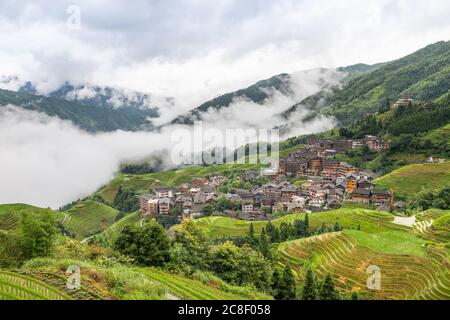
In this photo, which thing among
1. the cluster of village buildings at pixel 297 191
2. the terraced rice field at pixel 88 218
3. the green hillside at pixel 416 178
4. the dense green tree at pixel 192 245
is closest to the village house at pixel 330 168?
the cluster of village buildings at pixel 297 191

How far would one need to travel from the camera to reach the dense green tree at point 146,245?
23.5 meters

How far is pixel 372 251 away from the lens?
4000 cm

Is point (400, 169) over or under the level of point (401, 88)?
under

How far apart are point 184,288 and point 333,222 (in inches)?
1752

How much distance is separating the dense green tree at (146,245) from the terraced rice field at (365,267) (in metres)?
18.9

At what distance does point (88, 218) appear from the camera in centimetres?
11288

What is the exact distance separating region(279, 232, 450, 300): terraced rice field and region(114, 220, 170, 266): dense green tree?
62.0 ft

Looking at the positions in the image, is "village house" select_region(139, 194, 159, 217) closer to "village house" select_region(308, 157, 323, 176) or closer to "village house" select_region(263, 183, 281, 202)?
"village house" select_region(263, 183, 281, 202)

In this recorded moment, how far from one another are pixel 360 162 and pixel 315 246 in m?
63.1

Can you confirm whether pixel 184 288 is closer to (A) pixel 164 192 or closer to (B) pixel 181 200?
(B) pixel 181 200

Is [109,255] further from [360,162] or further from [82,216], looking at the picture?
[82,216]

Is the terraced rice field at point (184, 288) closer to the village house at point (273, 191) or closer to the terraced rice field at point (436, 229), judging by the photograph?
the terraced rice field at point (436, 229)

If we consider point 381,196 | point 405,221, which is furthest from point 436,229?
point 381,196
